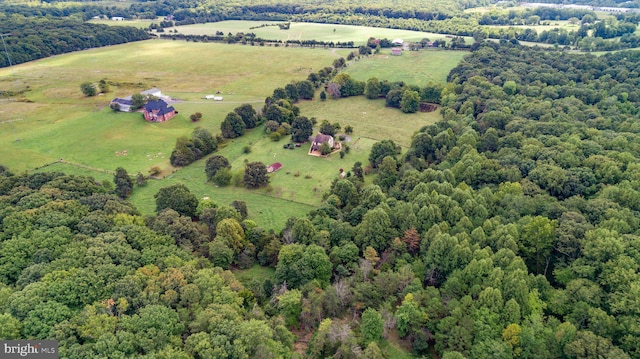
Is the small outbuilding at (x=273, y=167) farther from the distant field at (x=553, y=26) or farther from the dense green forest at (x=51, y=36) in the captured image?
the distant field at (x=553, y=26)

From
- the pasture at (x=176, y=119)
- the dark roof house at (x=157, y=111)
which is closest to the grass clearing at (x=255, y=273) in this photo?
the pasture at (x=176, y=119)

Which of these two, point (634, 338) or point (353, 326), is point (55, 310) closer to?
point (353, 326)

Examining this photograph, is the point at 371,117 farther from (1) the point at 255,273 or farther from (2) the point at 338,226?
(1) the point at 255,273

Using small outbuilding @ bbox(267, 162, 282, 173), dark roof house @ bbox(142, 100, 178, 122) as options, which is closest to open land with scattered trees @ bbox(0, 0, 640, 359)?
small outbuilding @ bbox(267, 162, 282, 173)

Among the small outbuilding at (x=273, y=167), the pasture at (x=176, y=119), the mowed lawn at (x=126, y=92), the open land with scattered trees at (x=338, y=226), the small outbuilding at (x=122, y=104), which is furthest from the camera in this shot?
the small outbuilding at (x=122, y=104)

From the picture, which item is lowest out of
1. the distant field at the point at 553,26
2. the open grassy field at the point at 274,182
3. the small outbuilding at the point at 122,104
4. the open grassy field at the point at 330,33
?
the open grassy field at the point at 274,182

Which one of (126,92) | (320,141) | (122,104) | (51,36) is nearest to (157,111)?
(122,104)

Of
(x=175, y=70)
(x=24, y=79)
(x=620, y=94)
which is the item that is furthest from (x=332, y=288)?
(x=24, y=79)
